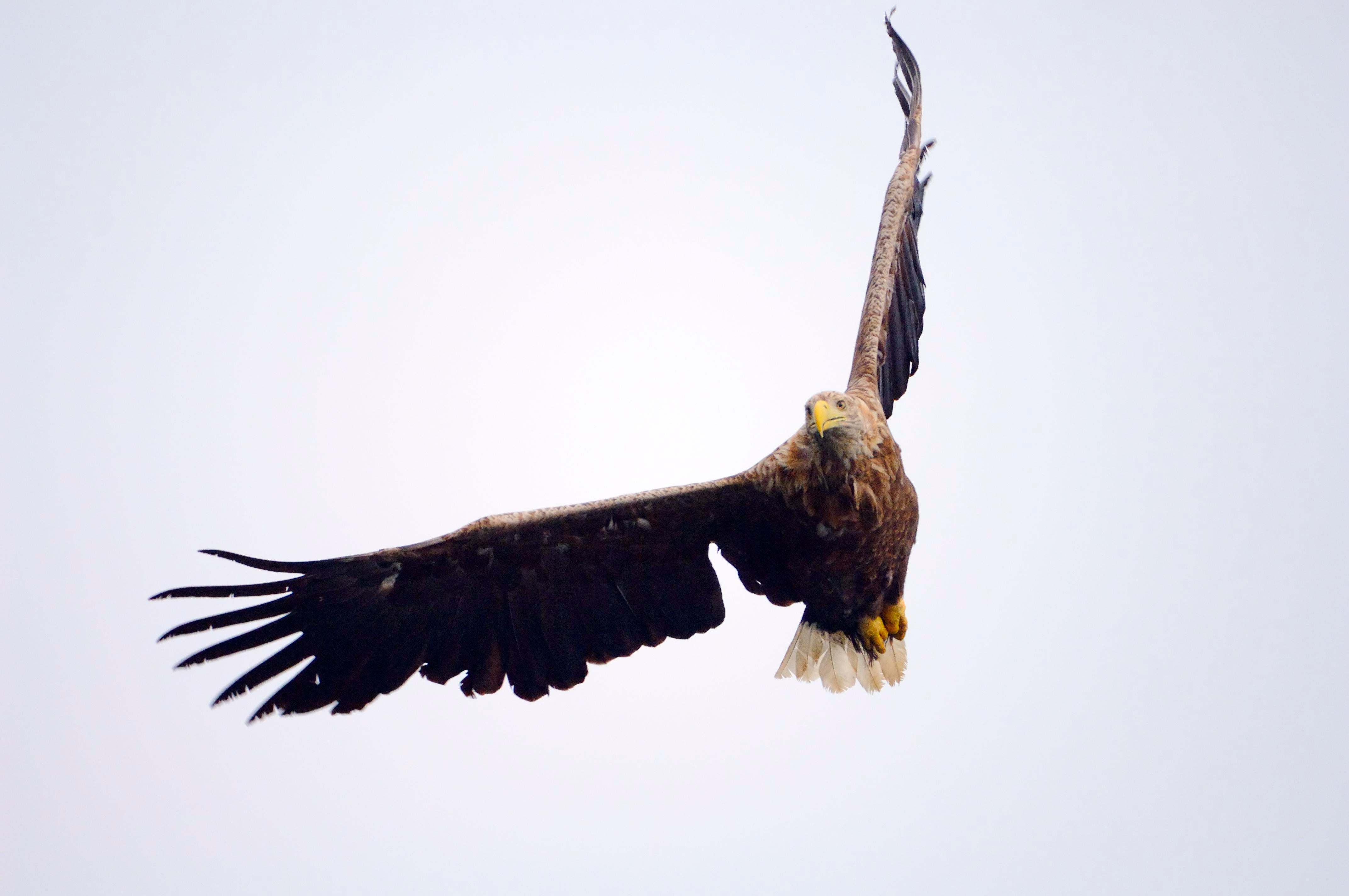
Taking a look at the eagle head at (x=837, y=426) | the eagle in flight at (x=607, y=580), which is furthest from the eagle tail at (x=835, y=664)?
the eagle head at (x=837, y=426)

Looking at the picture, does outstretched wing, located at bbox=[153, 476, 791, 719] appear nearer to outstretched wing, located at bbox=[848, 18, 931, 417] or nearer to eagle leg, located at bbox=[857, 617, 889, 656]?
eagle leg, located at bbox=[857, 617, 889, 656]

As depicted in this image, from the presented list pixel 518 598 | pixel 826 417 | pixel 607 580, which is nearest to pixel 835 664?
pixel 607 580

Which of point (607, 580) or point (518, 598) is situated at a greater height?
→ point (607, 580)

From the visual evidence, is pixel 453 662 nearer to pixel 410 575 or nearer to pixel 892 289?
pixel 410 575

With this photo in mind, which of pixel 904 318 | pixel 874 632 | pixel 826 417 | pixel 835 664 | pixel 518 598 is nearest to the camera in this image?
pixel 826 417

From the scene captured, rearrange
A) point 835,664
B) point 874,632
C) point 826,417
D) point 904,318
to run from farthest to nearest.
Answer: point 904,318, point 835,664, point 874,632, point 826,417

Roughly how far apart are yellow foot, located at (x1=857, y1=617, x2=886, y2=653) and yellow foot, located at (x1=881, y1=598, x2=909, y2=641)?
3cm

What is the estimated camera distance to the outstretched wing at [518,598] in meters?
6.80

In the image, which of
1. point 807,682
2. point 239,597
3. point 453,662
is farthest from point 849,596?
point 239,597

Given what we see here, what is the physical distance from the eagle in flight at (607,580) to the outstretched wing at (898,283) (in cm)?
3

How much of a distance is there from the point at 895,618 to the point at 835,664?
2.32ft

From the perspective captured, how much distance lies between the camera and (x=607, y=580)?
730cm

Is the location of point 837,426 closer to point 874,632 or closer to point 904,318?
point 874,632

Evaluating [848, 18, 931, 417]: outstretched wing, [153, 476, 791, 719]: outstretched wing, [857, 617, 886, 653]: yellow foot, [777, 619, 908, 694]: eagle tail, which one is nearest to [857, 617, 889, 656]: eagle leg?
[857, 617, 886, 653]: yellow foot
